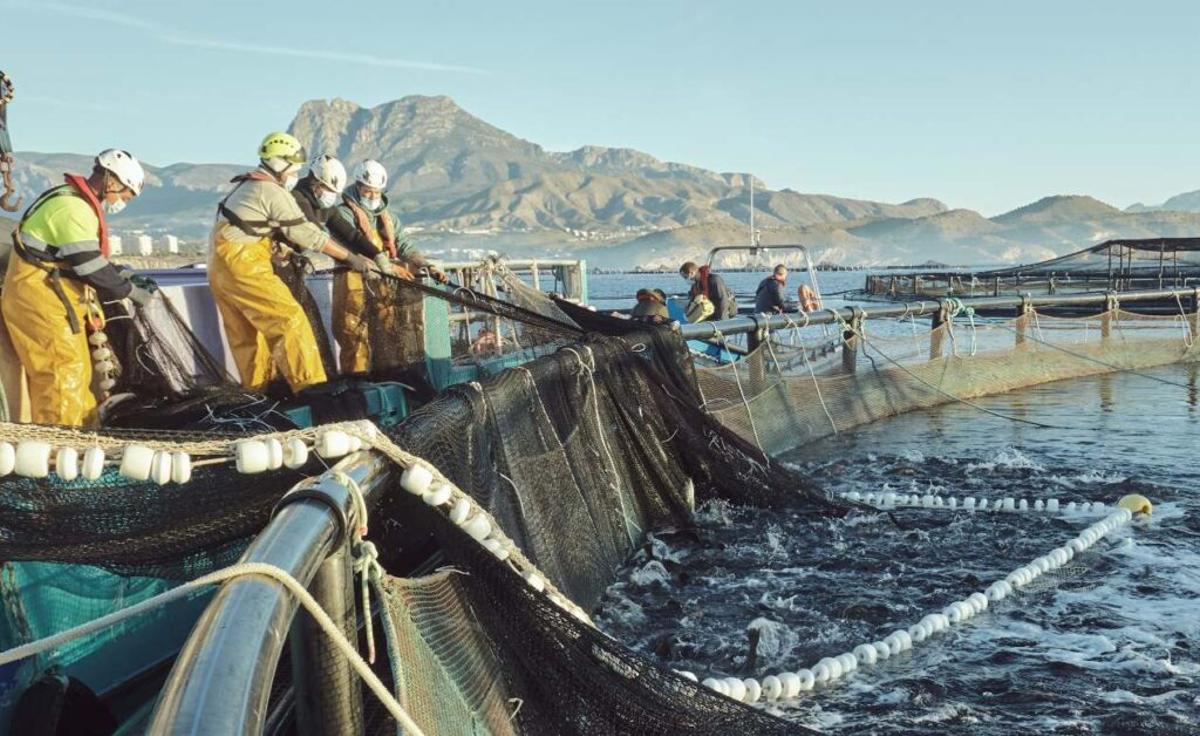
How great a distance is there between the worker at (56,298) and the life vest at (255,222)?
45.1 inches

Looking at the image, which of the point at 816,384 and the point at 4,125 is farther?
the point at 816,384

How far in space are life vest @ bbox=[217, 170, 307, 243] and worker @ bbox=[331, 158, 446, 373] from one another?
82cm

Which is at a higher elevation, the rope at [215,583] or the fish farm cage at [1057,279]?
the rope at [215,583]

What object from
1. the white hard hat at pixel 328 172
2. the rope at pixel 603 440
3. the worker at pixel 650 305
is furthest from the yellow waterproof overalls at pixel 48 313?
the worker at pixel 650 305

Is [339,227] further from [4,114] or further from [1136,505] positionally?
[1136,505]

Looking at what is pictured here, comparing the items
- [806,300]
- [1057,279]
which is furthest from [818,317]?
[1057,279]

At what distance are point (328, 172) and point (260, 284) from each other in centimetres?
162

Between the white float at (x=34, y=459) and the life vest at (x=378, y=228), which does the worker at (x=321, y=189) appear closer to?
the life vest at (x=378, y=228)

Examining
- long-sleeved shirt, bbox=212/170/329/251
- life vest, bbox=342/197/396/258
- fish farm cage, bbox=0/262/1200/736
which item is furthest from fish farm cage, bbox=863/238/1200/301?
long-sleeved shirt, bbox=212/170/329/251

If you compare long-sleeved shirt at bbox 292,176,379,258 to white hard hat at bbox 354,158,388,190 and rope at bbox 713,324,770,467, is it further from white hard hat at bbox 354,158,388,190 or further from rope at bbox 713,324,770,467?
rope at bbox 713,324,770,467

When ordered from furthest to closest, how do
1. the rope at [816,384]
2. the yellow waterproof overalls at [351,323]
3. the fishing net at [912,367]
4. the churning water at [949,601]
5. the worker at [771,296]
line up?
the worker at [771,296]
the rope at [816,384]
the fishing net at [912,367]
the yellow waterproof overalls at [351,323]
the churning water at [949,601]

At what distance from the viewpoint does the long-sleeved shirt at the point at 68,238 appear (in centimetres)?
528

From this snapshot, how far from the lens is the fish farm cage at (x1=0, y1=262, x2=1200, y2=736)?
174 centimetres

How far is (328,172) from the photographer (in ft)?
25.5
